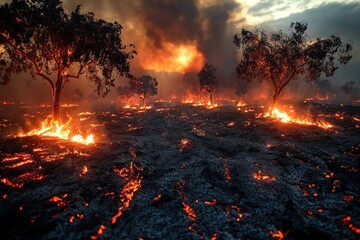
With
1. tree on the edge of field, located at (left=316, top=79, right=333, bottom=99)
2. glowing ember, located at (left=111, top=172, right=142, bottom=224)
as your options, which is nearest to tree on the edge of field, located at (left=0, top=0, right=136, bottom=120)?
glowing ember, located at (left=111, top=172, right=142, bottom=224)

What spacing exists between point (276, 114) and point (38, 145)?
126 ft

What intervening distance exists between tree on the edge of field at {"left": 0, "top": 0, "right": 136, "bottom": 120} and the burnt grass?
10574mm

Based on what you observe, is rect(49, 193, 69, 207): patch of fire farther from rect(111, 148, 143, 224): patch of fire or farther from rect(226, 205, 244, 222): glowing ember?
rect(226, 205, 244, 222): glowing ember

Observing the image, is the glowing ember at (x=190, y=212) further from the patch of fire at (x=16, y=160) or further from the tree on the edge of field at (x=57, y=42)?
the tree on the edge of field at (x=57, y=42)

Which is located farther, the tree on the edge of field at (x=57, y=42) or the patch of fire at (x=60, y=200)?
the tree on the edge of field at (x=57, y=42)

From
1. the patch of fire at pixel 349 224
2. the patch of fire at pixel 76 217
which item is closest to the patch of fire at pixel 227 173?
the patch of fire at pixel 349 224

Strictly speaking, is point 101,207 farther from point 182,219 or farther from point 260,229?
point 260,229

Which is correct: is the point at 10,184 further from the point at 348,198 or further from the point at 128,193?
the point at 348,198

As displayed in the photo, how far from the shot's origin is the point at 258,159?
1592 cm

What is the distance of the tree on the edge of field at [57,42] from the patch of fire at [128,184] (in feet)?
48.1

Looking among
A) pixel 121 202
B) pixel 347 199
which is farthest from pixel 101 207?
pixel 347 199

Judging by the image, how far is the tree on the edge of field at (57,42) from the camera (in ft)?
68.9

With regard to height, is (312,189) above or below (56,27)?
below

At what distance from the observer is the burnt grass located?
23.9ft
